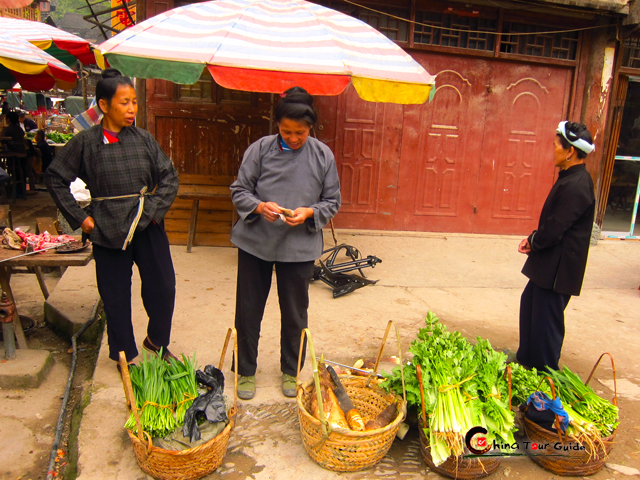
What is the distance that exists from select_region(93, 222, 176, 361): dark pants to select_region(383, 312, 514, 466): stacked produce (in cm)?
149

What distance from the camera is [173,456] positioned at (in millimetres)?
2156

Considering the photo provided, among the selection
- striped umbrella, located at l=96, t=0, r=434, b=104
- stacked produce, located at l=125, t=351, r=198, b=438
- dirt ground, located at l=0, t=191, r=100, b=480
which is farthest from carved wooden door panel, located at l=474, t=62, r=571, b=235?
stacked produce, located at l=125, t=351, r=198, b=438

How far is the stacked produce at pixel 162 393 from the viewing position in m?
2.29

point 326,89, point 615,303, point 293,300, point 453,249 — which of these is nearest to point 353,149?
point 453,249

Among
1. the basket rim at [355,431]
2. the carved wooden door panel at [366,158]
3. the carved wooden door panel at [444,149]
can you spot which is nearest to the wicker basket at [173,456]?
the basket rim at [355,431]

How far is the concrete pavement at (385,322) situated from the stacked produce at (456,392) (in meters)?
0.32

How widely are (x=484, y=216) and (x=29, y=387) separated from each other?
5.93m

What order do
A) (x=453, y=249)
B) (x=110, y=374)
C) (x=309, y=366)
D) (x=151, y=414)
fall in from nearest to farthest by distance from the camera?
(x=151, y=414) < (x=110, y=374) < (x=309, y=366) < (x=453, y=249)

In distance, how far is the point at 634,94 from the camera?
7.81 meters

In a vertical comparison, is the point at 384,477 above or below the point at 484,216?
below

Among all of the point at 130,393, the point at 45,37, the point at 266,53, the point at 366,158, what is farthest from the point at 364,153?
the point at 130,393

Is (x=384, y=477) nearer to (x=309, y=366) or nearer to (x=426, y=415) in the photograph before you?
(x=426, y=415)

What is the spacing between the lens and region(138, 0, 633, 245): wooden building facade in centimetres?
614

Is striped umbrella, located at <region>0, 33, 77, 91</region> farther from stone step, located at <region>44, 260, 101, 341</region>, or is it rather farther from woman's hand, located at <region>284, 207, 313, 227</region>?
woman's hand, located at <region>284, 207, 313, 227</region>
